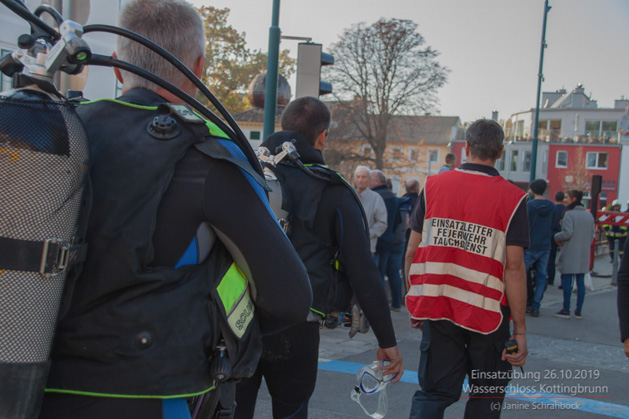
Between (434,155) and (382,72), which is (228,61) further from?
(434,155)

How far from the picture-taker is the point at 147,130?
152 centimetres

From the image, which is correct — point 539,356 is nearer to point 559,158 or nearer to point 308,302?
point 308,302

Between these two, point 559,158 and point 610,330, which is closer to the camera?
point 610,330

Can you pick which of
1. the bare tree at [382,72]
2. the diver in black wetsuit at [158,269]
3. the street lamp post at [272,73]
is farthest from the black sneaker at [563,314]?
the bare tree at [382,72]

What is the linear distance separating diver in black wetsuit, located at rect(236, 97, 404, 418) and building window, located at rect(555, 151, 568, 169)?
70.1m

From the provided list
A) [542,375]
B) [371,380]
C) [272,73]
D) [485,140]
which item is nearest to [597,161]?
[272,73]

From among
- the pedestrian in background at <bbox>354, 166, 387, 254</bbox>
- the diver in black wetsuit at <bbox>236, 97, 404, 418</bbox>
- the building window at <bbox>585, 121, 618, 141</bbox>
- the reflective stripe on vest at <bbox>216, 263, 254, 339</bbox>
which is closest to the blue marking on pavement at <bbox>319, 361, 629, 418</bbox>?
the diver in black wetsuit at <bbox>236, 97, 404, 418</bbox>

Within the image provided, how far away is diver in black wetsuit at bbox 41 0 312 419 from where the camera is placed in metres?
1.44

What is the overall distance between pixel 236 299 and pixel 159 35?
783 mm

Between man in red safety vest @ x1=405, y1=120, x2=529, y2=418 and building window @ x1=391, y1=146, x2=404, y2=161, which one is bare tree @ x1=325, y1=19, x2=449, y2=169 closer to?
building window @ x1=391, y1=146, x2=404, y2=161

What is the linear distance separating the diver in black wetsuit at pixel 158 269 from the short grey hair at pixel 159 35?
0.12 meters

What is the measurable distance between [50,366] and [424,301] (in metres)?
2.60

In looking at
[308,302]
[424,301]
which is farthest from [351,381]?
[308,302]

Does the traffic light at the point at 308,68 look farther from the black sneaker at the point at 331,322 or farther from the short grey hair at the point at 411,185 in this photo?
the black sneaker at the point at 331,322
